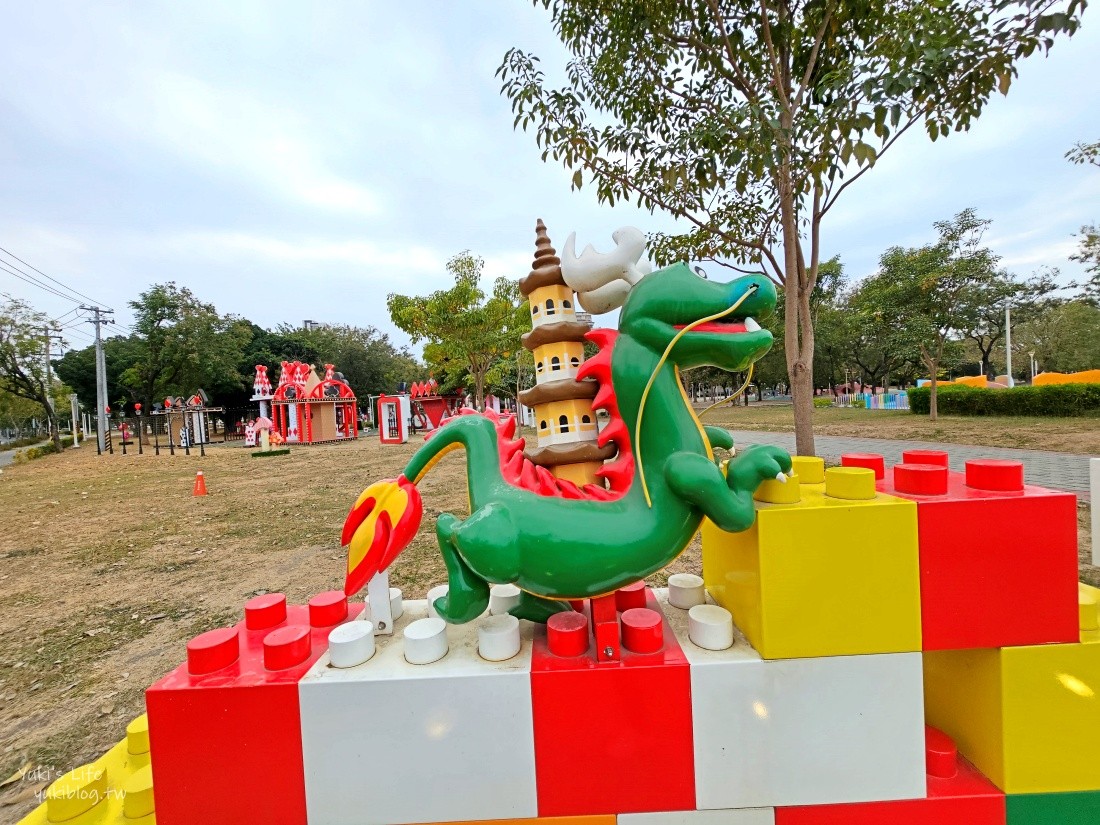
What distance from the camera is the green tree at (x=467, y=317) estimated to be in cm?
1234

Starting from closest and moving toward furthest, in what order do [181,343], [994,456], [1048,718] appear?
[1048,718] → [994,456] → [181,343]

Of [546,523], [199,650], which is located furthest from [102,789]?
[546,523]

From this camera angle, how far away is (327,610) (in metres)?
1.69

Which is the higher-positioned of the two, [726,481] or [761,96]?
[761,96]

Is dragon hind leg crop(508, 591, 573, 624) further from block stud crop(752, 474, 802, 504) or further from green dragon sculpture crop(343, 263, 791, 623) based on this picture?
block stud crop(752, 474, 802, 504)

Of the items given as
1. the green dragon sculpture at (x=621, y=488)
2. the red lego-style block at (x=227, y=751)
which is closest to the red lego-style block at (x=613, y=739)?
the green dragon sculpture at (x=621, y=488)

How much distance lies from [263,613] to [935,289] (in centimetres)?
1803

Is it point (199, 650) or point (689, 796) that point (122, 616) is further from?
point (689, 796)

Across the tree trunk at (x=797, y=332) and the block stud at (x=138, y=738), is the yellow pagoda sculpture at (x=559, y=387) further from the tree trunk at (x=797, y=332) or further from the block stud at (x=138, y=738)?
the tree trunk at (x=797, y=332)

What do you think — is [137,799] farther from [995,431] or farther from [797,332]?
[995,431]

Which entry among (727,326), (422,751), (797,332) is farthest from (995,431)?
(422,751)

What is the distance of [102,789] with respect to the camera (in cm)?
152

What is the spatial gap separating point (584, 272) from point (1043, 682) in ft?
5.59

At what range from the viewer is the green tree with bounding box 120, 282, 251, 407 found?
24.4 m
